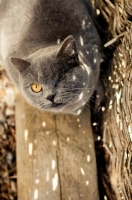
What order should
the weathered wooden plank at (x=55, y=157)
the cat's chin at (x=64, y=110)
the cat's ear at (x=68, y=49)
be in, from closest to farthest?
the cat's ear at (x=68, y=49)
the cat's chin at (x=64, y=110)
the weathered wooden plank at (x=55, y=157)

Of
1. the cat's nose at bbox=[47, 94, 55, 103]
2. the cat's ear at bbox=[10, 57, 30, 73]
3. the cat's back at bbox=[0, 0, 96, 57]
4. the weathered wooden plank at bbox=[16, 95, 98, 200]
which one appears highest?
the cat's back at bbox=[0, 0, 96, 57]

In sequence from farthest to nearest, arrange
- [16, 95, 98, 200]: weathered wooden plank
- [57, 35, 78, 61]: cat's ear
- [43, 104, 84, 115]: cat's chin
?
[16, 95, 98, 200]: weathered wooden plank
[43, 104, 84, 115]: cat's chin
[57, 35, 78, 61]: cat's ear

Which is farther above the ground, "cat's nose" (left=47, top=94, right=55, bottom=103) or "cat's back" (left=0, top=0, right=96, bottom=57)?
"cat's back" (left=0, top=0, right=96, bottom=57)

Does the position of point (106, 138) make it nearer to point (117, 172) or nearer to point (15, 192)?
point (117, 172)

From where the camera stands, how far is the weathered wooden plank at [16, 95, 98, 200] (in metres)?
1.70

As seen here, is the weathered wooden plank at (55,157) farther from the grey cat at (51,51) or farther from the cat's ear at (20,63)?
the cat's ear at (20,63)

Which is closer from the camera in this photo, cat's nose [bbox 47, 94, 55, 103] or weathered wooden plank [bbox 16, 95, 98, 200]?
cat's nose [bbox 47, 94, 55, 103]

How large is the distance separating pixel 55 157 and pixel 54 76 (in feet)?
1.50

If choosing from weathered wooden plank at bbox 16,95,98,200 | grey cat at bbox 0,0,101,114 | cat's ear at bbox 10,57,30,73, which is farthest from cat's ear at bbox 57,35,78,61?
weathered wooden plank at bbox 16,95,98,200

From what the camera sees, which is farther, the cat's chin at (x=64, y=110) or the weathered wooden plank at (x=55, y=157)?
the weathered wooden plank at (x=55, y=157)

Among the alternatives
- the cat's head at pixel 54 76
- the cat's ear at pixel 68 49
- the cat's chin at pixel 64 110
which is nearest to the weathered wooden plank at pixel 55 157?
the cat's chin at pixel 64 110

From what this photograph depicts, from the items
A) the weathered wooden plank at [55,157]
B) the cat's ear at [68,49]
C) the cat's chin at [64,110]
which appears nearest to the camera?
the cat's ear at [68,49]

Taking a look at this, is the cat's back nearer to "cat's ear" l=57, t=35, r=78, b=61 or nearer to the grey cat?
the grey cat

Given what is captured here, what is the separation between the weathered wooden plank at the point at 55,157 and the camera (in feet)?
5.57
